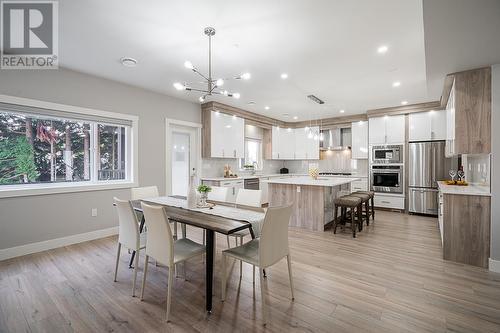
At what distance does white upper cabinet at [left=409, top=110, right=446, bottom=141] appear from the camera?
209 inches

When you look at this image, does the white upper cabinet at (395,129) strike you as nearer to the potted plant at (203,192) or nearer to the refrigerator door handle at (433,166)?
the refrigerator door handle at (433,166)

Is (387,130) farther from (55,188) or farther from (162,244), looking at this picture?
(55,188)

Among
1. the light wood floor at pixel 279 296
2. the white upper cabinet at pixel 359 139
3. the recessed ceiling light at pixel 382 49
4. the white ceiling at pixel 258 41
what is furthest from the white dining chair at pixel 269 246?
the white upper cabinet at pixel 359 139

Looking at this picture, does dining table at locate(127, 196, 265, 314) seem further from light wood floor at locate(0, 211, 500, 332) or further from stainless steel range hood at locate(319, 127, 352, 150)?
stainless steel range hood at locate(319, 127, 352, 150)

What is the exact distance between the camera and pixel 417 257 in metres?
3.13

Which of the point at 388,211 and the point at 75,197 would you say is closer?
the point at 75,197

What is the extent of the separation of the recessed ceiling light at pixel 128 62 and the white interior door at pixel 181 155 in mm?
1670

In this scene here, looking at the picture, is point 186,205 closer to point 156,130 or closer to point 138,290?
point 138,290

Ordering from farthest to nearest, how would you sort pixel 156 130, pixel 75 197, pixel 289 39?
1. pixel 156 130
2. pixel 75 197
3. pixel 289 39

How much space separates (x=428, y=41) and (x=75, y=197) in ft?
16.4

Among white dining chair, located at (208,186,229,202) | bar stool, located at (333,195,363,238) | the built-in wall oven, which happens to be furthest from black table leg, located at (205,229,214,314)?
the built-in wall oven

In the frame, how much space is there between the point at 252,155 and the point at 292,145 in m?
1.46

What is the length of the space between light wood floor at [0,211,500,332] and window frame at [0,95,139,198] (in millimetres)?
886

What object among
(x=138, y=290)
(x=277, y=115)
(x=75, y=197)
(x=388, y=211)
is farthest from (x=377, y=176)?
(x=75, y=197)
